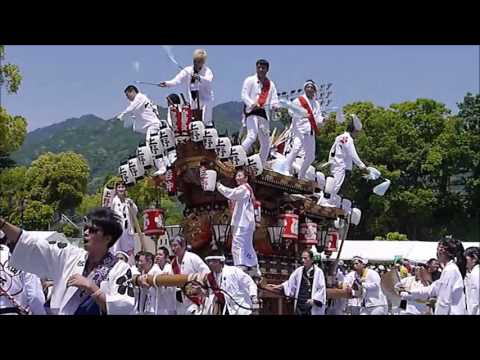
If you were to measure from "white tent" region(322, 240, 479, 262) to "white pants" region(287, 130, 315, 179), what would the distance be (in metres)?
8.65

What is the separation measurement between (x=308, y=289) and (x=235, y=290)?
92cm

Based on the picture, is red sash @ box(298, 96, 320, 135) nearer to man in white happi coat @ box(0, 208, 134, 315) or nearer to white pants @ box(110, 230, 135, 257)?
white pants @ box(110, 230, 135, 257)

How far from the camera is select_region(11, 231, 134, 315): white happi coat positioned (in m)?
4.29

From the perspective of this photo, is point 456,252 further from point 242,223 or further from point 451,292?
point 242,223

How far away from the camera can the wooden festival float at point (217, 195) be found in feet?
34.2

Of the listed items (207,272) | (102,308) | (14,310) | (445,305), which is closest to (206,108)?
(207,272)

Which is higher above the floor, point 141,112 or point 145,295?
point 141,112

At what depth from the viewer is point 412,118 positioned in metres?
36.5

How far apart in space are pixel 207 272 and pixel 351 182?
24.0 meters

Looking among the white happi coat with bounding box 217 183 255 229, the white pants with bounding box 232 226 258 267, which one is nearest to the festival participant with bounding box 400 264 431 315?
the white pants with bounding box 232 226 258 267

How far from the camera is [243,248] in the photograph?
31.7 ft

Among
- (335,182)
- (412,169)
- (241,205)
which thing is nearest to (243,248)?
(241,205)

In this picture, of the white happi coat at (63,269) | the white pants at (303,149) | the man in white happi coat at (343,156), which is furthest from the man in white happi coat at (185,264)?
the white happi coat at (63,269)
